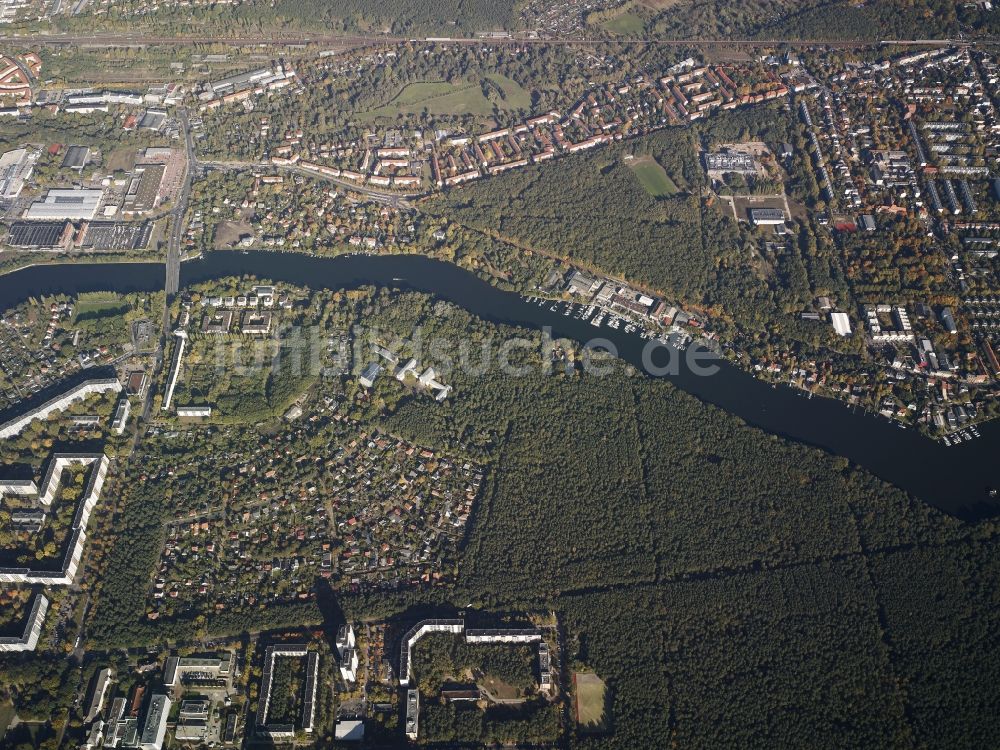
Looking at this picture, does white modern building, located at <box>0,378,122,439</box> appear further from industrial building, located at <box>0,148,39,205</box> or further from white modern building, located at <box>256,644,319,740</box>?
industrial building, located at <box>0,148,39,205</box>

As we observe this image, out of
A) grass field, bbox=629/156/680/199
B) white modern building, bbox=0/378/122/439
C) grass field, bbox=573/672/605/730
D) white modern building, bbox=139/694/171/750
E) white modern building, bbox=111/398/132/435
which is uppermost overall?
white modern building, bbox=0/378/122/439

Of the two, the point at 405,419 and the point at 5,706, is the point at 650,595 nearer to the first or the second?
the point at 405,419

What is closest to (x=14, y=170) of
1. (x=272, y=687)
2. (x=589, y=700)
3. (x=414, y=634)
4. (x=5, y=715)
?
(x=5, y=715)

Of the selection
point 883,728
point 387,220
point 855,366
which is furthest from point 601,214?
point 883,728

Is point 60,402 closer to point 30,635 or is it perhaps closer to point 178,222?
point 30,635

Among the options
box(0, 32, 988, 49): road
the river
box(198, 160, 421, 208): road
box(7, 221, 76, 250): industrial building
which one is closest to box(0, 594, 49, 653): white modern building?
the river

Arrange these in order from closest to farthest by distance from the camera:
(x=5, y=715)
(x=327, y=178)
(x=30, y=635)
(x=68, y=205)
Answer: (x=5, y=715), (x=30, y=635), (x=68, y=205), (x=327, y=178)

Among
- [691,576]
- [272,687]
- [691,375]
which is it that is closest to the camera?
[272,687]
